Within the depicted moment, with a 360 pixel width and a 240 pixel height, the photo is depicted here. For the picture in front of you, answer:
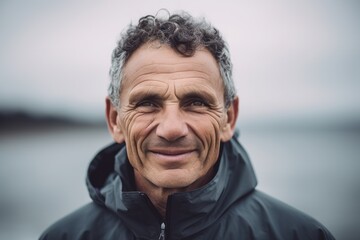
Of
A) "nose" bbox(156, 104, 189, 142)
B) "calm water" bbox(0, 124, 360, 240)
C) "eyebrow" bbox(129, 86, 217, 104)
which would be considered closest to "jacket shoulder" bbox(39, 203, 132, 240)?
"nose" bbox(156, 104, 189, 142)

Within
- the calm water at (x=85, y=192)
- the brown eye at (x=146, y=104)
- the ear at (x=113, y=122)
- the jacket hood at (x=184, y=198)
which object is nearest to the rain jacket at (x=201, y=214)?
Answer: the jacket hood at (x=184, y=198)

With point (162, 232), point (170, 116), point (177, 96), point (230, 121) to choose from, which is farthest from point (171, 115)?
point (162, 232)

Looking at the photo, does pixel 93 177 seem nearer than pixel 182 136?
No

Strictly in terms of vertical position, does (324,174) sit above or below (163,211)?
below

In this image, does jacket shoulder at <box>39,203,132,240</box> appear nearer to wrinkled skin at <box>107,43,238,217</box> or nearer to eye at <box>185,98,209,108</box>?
wrinkled skin at <box>107,43,238,217</box>

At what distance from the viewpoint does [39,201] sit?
29.0 feet

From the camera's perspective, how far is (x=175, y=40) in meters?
2.25

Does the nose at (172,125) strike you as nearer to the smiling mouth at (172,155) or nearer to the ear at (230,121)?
the smiling mouth at (172,155)

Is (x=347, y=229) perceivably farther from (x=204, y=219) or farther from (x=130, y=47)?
(x=130, y=47)

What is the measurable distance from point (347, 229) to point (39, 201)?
673cm

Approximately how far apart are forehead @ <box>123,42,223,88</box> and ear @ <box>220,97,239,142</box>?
0.31 m

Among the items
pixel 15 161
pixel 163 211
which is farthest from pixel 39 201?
pixel 15 161

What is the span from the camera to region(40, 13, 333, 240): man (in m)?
2.18

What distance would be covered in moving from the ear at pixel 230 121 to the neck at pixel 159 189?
0.25m
